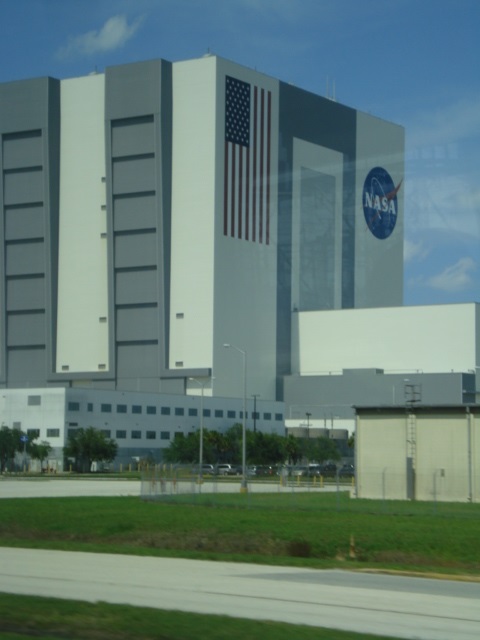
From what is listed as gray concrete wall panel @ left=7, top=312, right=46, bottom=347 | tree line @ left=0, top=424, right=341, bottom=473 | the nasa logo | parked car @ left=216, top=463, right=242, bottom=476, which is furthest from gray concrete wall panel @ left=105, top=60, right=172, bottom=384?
the nasa logo

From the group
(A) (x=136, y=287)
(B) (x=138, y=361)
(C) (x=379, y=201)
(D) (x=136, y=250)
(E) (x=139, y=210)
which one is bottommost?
(B) (x=138, y=361)

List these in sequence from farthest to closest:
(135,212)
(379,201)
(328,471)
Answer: (379,201) < (135,212) < (328,471)

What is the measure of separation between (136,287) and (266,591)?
348 feet

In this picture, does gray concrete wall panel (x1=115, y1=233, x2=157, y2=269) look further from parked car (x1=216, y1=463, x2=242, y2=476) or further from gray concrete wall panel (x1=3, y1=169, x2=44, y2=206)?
parked car (x1=216, y1=463, x2=242, y2=476)

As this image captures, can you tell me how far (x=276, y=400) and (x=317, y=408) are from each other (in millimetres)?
5118

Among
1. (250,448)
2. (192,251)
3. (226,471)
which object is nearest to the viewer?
(226,471)

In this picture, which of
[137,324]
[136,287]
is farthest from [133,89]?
[137,324]

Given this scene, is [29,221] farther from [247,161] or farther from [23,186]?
[247,161]

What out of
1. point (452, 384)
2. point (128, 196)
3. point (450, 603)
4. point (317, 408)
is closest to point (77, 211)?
point (128, 196)

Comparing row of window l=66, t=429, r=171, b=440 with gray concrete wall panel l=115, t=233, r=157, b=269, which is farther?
gray concrete wall panel l=115, t=233, r=157, b=269

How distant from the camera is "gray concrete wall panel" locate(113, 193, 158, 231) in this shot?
412 ft

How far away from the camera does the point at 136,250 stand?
126625mm

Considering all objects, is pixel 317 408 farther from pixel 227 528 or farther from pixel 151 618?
pixel 151 618

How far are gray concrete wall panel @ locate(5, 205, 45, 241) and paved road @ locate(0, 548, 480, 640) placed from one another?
351ft
